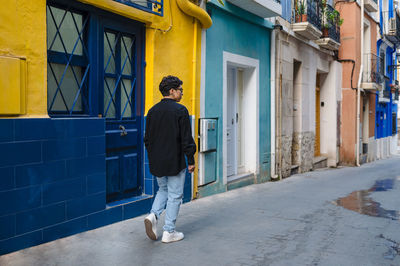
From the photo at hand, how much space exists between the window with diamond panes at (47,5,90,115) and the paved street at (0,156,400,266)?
5.29 ft

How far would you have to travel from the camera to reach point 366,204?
785 centimetres

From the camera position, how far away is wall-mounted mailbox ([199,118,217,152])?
7914 millimetres

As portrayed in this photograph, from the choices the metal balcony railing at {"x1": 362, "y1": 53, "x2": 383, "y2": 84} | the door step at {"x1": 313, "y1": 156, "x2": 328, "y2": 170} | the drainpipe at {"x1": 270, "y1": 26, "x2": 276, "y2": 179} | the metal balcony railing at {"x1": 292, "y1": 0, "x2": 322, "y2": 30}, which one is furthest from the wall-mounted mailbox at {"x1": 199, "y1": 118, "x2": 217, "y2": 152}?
the metal balcony railing at {"x1": 362, "y1": 53, "x2": 383, "y2": 84}

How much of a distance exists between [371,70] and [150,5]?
15.4m

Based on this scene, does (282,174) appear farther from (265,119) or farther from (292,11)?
(292,11)

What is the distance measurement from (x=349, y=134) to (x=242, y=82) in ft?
27.6

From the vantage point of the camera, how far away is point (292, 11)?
12359 mm

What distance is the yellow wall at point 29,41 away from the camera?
177 inches

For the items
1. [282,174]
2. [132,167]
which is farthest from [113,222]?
[282,174]

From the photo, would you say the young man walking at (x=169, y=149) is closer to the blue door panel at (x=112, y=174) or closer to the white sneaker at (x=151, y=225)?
the white sneaker at (x=151, y=225)

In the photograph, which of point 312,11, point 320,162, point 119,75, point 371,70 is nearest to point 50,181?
point 119,75

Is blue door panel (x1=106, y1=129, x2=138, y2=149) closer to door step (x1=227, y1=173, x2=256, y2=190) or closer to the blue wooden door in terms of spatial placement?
the blue wooden door

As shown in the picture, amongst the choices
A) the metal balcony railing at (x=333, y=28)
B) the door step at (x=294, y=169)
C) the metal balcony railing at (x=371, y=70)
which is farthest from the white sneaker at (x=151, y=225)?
the metal balcony railing at (x=371, y=70)

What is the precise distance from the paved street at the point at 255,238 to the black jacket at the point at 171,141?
90cm
